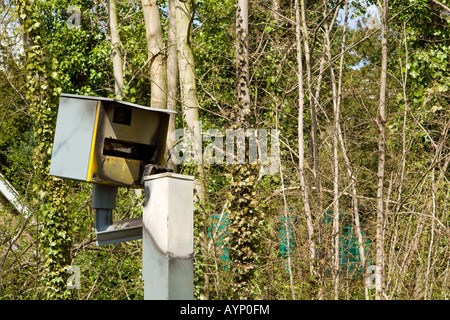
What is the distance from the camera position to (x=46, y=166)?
756 cm

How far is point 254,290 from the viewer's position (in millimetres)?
7742

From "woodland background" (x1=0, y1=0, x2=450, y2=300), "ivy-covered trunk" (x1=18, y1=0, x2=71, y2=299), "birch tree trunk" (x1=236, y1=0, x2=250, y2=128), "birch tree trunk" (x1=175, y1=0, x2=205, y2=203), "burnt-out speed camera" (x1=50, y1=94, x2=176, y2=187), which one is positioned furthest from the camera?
"birch tree trunk" (x1=175, y1=0, x2=205, y2=203)

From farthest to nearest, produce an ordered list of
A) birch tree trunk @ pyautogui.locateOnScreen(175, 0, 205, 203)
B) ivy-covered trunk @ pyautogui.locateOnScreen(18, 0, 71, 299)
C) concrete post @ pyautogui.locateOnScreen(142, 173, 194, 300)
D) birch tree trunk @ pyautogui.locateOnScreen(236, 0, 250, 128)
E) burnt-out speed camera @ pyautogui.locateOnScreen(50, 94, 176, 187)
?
birch tree trunk @ pyautogui.locateOnScreen(175, 0, 205, 203), birch tree trunk @ pyautogui.locateOnScreen(236, 0, 250, 128), ivy-covered trunk @ pyautogui.locateOnScreen(18, 0, 71, 299), burnt-out speed camera @ pyautogui.locateOnScreen(50, 94, 176, 187), concrete post @ pyautogui.locateOnScreen(142, 173, 194, 300)

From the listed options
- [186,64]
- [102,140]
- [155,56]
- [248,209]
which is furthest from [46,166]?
[102,140]

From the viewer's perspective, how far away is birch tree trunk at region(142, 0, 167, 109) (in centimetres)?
921

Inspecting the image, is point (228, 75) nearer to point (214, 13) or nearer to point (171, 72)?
point (214, 13)

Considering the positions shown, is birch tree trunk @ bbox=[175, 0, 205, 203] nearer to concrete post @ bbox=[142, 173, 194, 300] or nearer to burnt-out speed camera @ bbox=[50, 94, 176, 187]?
burnt-out speed camera @ bbox=[50, 94, 176, 187]

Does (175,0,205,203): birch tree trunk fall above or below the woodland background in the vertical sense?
above

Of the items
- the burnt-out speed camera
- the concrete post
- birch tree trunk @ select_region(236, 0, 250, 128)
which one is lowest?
the concrete post

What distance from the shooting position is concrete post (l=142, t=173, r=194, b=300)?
3020 mm

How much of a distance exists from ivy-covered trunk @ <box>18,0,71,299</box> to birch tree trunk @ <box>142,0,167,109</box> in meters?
1.87

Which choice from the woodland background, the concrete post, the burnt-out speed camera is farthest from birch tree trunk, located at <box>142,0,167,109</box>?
the concrete post

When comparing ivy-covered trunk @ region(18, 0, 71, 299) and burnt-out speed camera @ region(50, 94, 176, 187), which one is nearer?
burnt-out speed camera @ region(50, 94, 176, 187)
